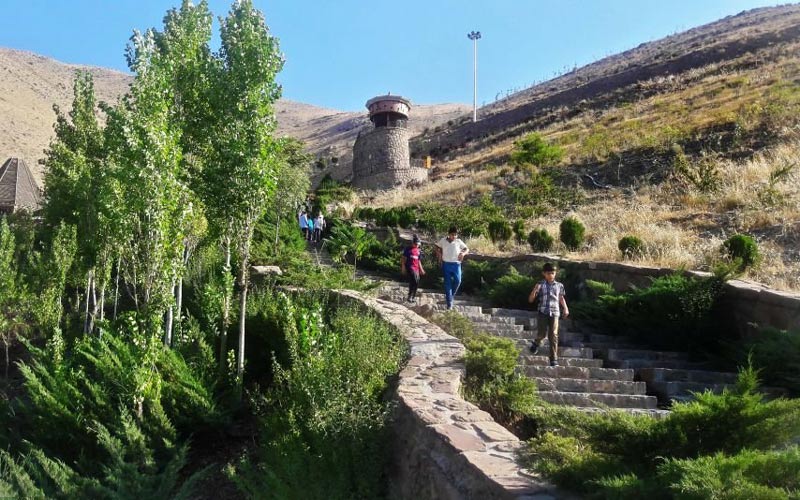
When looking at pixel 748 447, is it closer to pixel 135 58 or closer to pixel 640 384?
pixel 640 384

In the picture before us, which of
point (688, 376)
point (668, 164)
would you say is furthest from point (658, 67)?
point (688, 376)

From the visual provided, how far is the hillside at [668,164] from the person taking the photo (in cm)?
1103

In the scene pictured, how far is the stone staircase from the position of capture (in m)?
6.03

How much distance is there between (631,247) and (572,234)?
7.14 feet

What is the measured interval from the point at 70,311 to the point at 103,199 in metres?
9.46

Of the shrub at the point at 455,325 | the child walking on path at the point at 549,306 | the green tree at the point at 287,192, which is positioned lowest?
the shrub at the point at 455,325

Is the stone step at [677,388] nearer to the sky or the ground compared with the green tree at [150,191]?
nearer to the ground

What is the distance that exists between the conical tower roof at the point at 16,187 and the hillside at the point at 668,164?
1952 centimetres

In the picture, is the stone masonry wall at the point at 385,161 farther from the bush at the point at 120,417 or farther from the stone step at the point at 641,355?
the bush at the point at 120,417

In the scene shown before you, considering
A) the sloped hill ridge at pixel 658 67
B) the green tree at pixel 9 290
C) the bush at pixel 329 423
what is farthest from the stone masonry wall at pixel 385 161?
the bush at pixel 329 423

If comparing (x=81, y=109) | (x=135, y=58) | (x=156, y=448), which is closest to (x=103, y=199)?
(x=135, y=58)

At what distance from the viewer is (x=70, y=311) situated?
51.0 ft

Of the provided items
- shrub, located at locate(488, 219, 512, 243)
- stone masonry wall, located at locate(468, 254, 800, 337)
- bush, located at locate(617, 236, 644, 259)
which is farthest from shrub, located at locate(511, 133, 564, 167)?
stone masonry wall, located at locate(468, 254, 800, 337)

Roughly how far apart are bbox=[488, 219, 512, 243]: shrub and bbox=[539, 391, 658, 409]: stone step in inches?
382
